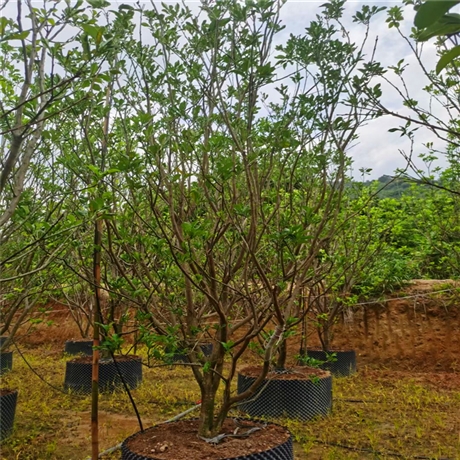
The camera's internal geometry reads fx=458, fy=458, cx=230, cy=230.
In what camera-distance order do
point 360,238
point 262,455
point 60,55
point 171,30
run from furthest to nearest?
1. point 360,238
2. point 171,30
3. point 262,455
4. point 60,55

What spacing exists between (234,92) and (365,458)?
10.3 ft

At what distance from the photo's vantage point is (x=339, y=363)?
24.2 feet

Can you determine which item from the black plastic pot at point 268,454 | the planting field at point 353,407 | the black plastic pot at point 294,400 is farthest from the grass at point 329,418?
the black plastic pot at point 268,454

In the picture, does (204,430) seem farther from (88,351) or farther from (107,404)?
(88,351)

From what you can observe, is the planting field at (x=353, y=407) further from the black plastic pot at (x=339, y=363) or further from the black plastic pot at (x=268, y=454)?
the black plastic pot at (x=268, y=454)

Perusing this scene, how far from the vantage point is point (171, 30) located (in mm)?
2947

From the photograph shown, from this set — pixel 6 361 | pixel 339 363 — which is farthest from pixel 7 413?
pixel 339 363

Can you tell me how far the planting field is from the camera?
415cm

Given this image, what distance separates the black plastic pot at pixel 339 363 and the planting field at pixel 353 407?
0.76 ft

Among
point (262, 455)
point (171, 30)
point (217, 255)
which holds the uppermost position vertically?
point (171, 30)

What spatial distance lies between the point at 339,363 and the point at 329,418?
97.5 inches

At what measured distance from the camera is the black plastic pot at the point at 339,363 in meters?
7.34

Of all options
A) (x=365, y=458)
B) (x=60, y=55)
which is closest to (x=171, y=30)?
(x=60, y=55)

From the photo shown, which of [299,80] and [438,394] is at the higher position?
[299,80]
